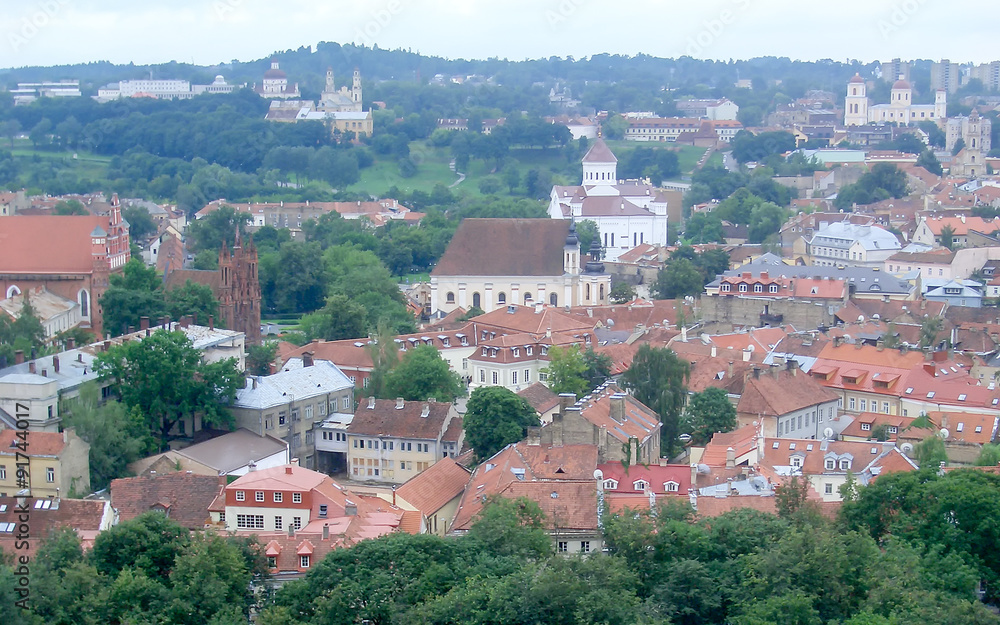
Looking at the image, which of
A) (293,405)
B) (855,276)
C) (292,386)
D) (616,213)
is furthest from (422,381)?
(616,213)

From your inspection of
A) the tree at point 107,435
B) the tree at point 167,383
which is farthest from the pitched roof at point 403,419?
the tree at point 107,435

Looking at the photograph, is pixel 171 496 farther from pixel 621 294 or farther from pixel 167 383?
pixel 621 294

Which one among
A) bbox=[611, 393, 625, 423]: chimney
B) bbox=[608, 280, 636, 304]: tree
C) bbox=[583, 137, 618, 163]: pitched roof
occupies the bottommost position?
bbox=[608, 280, 636, 304]: tree

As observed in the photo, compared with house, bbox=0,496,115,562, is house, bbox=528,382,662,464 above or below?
above

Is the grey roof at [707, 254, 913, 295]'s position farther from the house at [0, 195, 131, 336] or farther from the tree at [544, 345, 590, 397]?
the house at [0, 195, 131, 336]

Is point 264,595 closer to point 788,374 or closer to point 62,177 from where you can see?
point 788,374

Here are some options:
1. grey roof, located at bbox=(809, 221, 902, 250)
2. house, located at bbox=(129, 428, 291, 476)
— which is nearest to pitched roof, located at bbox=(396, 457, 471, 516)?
house, located at bbox=(129, 428, 291, 476)
